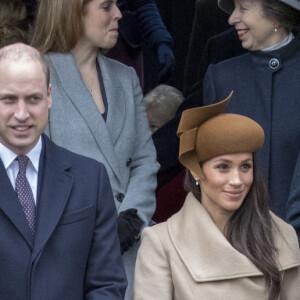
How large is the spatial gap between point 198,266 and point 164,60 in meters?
1.82

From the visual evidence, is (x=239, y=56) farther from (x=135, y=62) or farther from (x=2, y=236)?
(x=2, y=236)

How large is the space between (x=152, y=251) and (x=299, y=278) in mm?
608

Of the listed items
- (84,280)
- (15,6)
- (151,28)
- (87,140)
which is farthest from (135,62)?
(84,280)

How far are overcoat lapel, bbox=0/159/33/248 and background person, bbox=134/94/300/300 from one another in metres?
0.67

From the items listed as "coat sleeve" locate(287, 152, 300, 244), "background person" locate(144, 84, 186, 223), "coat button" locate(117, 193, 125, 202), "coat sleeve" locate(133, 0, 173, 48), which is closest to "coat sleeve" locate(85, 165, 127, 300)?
"coat button" locate(117, 193, 125, 202)

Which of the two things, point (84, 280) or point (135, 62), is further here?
point (135, 62)

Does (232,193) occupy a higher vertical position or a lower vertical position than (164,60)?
lower

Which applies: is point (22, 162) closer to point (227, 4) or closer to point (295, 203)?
point (295, 203)

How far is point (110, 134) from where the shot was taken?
4699 millimetres

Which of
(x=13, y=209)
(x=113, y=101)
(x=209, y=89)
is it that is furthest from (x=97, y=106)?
(x=13, y=209)

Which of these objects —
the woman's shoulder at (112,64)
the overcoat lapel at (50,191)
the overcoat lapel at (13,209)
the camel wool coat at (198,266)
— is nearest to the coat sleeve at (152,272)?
the camel wool coat at (198,266)

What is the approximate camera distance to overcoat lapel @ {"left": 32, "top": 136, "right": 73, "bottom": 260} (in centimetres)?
368

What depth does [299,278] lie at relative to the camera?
14.0ft

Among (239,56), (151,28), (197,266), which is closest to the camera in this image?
(197,266)
